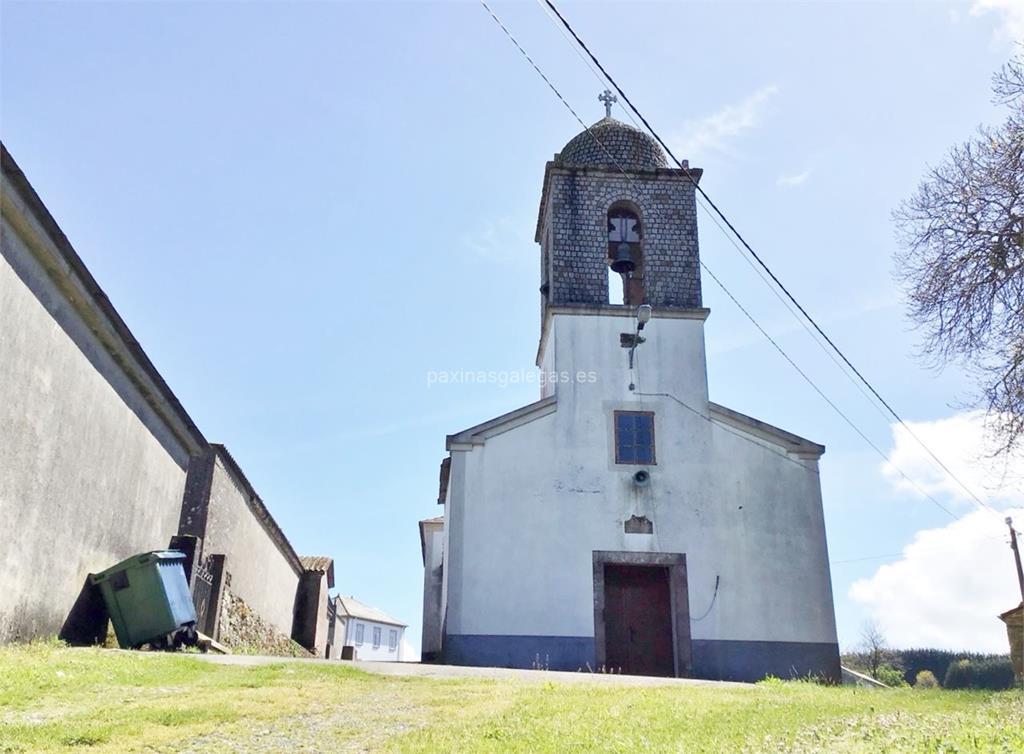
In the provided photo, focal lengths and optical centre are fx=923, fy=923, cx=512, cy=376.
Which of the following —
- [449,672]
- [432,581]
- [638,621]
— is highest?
[432,581]

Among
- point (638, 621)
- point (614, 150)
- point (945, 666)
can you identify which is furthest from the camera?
point (945, 666)

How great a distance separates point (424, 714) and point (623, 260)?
1230 cm

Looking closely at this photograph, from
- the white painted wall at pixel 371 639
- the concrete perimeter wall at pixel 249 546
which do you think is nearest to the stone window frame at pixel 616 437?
the concrete perimeter wall at pixel 249 546

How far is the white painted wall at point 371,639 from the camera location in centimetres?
6197

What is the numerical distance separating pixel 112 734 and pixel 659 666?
11246mm

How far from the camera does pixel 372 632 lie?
65625 millimetres

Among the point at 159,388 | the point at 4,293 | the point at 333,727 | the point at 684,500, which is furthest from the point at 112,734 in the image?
the point at 684,500

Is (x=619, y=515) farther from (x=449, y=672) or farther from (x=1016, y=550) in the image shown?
(x=1016, y=550)

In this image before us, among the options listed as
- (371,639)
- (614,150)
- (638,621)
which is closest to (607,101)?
(614,150)

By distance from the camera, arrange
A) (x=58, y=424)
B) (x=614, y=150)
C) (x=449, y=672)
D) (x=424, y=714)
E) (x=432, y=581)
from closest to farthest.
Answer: (x=424, y=714) → (x=449, y=672) → (x=58, y=424) → (x=614, y=150) → (x=432, y=581)

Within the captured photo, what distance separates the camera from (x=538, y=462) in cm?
1633

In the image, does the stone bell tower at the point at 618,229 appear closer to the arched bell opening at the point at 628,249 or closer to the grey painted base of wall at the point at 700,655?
the arched bell opening at the point at 628,249

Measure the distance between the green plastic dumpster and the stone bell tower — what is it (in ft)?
28.1

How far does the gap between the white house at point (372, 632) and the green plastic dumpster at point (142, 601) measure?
164 feet
